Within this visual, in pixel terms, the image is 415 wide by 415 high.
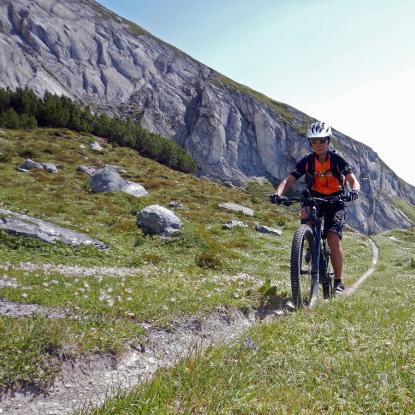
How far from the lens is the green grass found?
12.3ft

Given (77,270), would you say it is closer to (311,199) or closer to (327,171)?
(311,199)

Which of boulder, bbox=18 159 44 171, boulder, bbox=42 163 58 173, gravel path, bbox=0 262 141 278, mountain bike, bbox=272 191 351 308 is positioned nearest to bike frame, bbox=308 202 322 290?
mountain bike, bbox=272 191 351 308

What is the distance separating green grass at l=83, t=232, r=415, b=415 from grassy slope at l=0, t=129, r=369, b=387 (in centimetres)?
159

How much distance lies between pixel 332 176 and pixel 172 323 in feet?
18.8

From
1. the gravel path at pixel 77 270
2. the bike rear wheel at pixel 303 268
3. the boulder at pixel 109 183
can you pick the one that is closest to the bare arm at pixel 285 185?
the bike rear wheel at pixel 303 268

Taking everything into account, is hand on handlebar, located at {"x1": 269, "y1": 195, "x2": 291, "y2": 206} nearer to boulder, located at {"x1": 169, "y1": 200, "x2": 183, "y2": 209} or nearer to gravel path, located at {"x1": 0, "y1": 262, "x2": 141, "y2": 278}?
gravel path, located at {"x1": 0, "y1": 262, "x2": 141, "y2": 278}

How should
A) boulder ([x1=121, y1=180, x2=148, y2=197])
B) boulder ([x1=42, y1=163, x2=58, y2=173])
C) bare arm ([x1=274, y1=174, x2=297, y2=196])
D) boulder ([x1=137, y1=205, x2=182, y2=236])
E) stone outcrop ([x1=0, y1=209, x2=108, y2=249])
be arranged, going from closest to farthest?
1. bare arm ([x1=274, y1=174, x2=297, y2=196])
2. stone outcrop ([x1=0, y1=209, x2=108, y2=249])
3. boulder ([x1=137, y1=205, x2=182, y2=236])
4. boulder ([x1=121, y1=180, x2=148, y2=197])
5. boulder ([x1=42, y1=163, x2=58, y2=173])

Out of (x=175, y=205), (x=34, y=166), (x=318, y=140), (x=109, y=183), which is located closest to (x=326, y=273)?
(x=318, y=140)

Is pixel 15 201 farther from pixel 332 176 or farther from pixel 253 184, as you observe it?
pixel 253 184

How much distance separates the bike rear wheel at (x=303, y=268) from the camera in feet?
27.9

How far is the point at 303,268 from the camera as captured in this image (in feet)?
30.1

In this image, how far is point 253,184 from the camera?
16200 centimetres

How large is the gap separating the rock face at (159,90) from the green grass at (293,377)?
486 feet

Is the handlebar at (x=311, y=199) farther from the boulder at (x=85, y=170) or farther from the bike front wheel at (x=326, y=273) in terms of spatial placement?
the boulder at (x=85, y=170)
